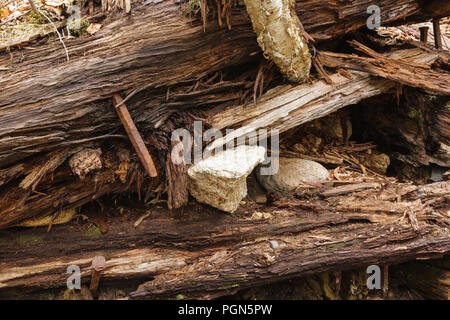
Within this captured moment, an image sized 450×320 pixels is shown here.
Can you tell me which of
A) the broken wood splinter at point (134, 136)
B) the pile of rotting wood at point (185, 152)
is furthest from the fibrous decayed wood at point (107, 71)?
the broken wood splinter at point (134, 136)

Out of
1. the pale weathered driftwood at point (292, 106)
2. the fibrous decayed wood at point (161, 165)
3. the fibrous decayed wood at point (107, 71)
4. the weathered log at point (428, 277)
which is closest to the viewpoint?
the fibrous decayed wood at point (107, 71)

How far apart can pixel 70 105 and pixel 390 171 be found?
13.1ft

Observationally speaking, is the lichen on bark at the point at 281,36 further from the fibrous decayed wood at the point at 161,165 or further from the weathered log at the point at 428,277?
the weathered log at the point at 428,277

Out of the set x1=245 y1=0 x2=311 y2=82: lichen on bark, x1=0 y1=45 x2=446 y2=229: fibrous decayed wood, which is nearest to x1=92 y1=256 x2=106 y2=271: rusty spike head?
x1=0 y1=45 x2=446 y2=229: fibrous decayed wood

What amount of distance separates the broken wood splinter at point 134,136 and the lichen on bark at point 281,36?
1415 mm

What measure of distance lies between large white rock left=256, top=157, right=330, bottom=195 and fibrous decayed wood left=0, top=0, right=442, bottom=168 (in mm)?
1325

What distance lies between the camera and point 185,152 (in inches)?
131

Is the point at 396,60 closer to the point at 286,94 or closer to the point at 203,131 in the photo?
the point at 286,94

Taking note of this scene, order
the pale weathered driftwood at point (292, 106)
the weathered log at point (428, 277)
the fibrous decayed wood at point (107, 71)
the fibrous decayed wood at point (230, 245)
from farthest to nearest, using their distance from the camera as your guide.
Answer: the weathered log at point (428, 277) < the pale weathered driftwood at point (292, 106) < the fibrous decayed wood at point (230, 245) < the fibrous decayed wood at point (107, 71)

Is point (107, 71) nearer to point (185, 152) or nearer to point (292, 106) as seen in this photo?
point (185, 152)

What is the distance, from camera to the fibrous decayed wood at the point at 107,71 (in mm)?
2975

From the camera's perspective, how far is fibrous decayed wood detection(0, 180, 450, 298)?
332 centimetres

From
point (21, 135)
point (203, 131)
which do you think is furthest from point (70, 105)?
point (203, 131)

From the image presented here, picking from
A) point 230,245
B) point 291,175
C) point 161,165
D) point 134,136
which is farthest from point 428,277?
point 134,136
